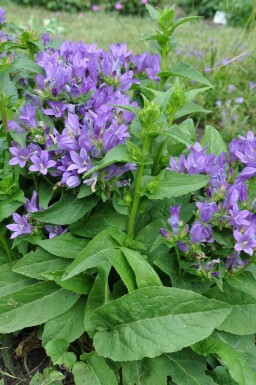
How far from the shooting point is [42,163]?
1.86m

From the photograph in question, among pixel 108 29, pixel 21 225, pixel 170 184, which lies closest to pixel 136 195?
pixel 170 184

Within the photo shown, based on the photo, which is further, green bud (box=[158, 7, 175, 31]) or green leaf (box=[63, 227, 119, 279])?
green bud (box=[158, 7, 175, 31])

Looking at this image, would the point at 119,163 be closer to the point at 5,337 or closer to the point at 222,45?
the point at 5,337

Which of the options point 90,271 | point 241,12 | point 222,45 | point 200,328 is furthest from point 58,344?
point 241,12

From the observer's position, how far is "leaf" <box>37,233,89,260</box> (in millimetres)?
1851

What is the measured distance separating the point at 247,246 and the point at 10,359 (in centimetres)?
111

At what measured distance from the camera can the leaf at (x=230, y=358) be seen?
5.49ft

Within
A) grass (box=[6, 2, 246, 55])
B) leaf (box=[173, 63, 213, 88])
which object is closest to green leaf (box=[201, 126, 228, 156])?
leaf (box=[173, 63, 213, 88])

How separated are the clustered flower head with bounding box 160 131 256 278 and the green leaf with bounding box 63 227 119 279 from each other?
21 centimetres

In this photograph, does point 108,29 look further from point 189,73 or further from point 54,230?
point 54,230

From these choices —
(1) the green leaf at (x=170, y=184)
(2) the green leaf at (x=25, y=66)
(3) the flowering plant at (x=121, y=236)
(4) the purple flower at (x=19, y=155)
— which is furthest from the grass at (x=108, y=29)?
(1) the green leaf at (x=170, y=184)

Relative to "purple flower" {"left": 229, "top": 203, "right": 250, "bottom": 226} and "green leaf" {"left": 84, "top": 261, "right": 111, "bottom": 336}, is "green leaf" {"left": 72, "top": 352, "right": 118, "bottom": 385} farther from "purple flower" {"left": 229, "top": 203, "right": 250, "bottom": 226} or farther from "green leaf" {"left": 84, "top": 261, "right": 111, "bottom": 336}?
"purple flower" {"left": 229, "top": 203, "right": 250, "bottom": 226}

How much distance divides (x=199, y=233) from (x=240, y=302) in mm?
381

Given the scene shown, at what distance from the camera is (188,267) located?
1765mm
